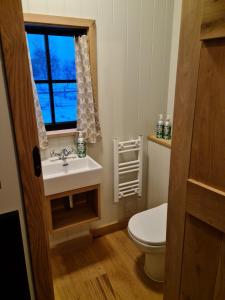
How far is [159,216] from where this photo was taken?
1965 mm

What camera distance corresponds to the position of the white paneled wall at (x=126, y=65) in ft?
6.28

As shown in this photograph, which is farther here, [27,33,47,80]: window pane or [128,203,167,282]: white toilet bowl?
[27,33,47,80]: window pane

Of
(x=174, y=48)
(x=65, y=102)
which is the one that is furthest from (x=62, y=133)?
(x=174, y=48)

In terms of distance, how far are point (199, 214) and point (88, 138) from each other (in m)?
1.28

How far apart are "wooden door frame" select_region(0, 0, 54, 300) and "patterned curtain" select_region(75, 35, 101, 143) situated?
111 cm

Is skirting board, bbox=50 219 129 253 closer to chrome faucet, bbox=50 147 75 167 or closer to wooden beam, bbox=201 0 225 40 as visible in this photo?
chrome faucet, bbox=50 147 75 167

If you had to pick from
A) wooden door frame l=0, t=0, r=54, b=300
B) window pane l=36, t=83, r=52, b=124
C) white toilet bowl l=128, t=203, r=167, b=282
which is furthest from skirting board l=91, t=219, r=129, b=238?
wooden door frame l=0, t=0, r=54, b=300

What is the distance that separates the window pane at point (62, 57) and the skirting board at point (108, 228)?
4.97 ft

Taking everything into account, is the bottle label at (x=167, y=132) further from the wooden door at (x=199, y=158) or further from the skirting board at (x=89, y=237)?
the wooden door at (x=199, y=158)

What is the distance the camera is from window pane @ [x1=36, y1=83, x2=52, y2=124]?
6.61ft

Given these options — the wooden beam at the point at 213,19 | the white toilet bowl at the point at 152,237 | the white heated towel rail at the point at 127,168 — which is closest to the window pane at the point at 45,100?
the white heated towel rail at the point at 127,168

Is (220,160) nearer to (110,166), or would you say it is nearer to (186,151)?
(186,151)

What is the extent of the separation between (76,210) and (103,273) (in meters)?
0.57

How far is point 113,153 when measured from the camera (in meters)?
2.25
